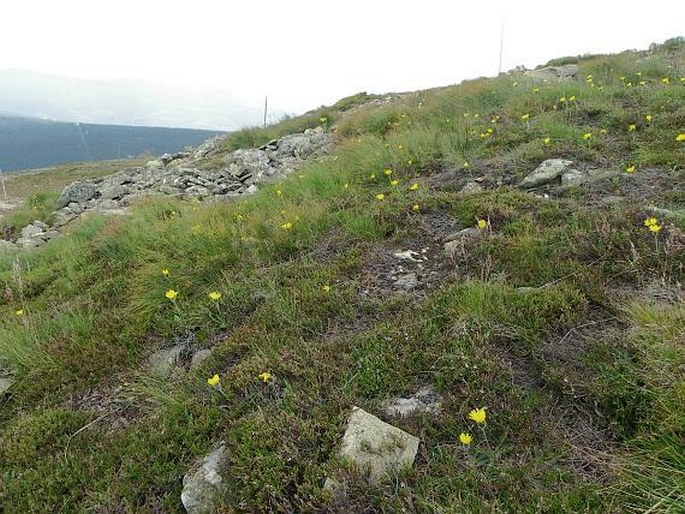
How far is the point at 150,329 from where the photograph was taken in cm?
389

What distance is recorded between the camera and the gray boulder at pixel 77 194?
1257cm

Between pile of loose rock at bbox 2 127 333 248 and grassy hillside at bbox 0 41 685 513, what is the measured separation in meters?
3.40

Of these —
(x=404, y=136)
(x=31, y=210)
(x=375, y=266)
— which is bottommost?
(x=31, y=210)

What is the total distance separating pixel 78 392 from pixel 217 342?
3.42 feet

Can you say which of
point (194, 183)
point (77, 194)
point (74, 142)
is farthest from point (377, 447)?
point (74, 142)

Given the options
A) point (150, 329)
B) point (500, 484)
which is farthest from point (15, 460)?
point (500, 484)

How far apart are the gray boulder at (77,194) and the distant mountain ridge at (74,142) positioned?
38.9m

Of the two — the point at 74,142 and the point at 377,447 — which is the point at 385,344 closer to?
the point at 377,447

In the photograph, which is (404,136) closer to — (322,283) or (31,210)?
(322,283)

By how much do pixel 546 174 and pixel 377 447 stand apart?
3.93 metres

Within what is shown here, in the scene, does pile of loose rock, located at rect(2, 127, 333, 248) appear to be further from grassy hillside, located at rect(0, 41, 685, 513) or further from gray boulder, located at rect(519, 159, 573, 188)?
gray boulder, located at rect(519, 159, 573, 188)

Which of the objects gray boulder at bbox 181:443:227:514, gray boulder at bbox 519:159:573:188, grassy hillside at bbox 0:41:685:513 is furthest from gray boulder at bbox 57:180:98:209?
gray boulder at bbox 181:443:227:514

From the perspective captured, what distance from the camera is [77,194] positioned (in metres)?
12.8

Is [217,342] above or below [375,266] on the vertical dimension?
below
